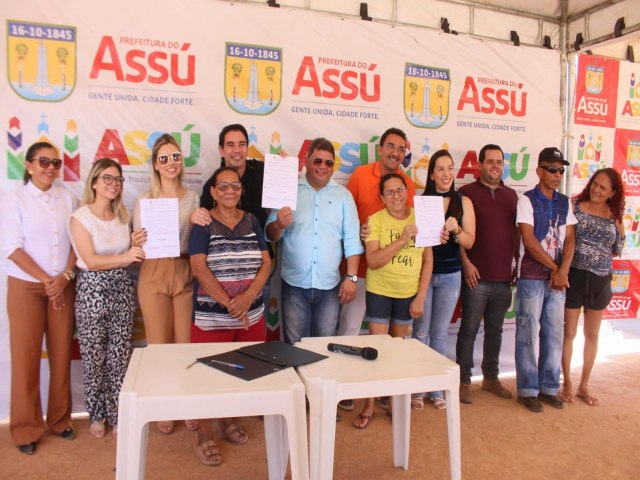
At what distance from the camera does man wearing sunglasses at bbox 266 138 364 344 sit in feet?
9.55

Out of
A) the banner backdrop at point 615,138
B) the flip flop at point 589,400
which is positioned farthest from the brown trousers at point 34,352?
the banner backdrop at point 615,138

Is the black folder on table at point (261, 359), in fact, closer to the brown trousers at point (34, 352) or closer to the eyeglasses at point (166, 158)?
the eyeglasses at point (166, 158)

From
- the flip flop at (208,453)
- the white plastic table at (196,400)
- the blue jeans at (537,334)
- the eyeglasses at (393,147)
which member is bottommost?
the flip flop at (208,453)

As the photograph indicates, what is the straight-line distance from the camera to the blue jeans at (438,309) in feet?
10.6

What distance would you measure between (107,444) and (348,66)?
9.76ft

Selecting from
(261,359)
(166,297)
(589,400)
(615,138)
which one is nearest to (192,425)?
(166,297)

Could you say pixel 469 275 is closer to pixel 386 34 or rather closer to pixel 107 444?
pixel 386 34

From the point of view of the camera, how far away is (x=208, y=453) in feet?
8.43

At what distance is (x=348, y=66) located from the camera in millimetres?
3549

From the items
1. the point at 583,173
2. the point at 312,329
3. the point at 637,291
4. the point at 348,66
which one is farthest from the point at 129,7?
the point at 637,291

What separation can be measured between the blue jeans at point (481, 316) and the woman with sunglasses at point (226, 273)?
1.62 m

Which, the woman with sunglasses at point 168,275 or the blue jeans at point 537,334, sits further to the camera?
the blue jeans at point 537,334

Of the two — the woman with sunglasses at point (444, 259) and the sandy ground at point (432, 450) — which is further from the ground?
the woman with sunglasses at point (444, 259)

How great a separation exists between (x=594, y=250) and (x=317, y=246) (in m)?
2.04
